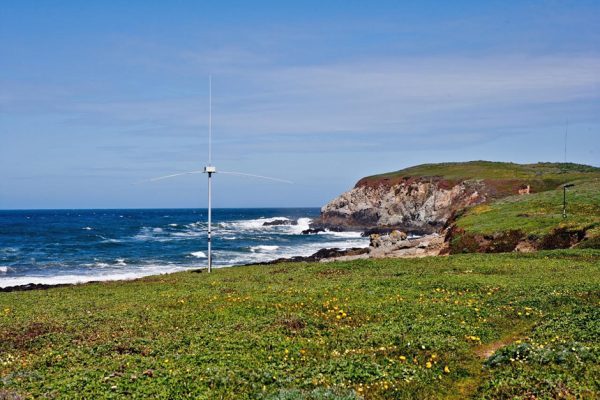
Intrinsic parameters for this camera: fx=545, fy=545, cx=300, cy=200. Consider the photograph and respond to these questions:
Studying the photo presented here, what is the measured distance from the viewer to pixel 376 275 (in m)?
30.6

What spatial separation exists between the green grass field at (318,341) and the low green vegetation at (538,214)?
18.6 meters

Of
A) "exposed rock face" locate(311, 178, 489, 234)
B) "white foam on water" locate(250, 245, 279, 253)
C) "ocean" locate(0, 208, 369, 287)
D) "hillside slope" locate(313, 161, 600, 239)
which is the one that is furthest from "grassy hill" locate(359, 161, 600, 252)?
"exposed rock face" locate(311, 178, 489, 234)

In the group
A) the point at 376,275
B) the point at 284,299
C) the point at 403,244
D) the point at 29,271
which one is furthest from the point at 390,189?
the point at 284,299

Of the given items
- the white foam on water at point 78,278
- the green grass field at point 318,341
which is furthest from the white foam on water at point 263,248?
the green grass field at point 318,341

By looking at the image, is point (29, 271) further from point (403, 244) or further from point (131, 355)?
point (131, 355)

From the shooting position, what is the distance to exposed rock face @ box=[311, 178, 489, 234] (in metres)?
111

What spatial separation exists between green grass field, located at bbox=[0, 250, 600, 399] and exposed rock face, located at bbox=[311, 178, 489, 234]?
8524 centimetres

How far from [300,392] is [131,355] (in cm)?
550

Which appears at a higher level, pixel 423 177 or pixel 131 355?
pixel 423 177

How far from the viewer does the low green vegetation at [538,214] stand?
4447 cm

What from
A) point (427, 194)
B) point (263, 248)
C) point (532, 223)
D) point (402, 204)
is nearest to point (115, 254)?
point (263, 248)

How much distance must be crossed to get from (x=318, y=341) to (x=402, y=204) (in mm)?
113951

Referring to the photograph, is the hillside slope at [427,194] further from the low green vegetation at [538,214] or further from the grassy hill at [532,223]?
the grassy hill at [532,223]

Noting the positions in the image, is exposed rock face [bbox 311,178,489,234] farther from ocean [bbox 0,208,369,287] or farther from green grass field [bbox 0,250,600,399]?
green grass field [bbox 0,250,600,399]
